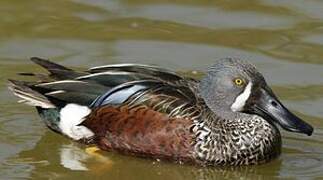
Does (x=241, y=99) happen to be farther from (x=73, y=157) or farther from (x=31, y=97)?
(x=31, y=97)

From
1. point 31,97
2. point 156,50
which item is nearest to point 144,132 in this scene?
point 31,97

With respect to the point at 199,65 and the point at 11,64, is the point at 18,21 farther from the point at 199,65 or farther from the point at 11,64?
the point at 199,65

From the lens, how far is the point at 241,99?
835 centimetres

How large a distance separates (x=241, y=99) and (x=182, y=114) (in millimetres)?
437

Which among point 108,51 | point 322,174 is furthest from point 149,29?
point 322,174

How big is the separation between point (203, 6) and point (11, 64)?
2319 mm

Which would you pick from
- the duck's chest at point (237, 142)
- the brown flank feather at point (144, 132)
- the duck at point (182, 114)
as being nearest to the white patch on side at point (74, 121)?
the duck at point (182, 114)

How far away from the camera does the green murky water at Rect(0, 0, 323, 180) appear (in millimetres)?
8297

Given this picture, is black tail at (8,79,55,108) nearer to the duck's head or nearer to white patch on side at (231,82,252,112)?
the duck's head

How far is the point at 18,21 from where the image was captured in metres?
11.0

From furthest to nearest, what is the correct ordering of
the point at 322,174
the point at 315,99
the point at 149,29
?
the point at 149,29
the point at 315,99
the point at 322,174

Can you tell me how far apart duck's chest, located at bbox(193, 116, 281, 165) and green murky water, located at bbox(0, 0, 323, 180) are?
0.23 ft

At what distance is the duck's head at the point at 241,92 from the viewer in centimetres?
827

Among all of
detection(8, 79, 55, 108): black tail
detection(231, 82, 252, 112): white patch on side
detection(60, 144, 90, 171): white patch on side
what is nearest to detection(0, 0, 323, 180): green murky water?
detection(60, 144, 90, 171): white patch on side
